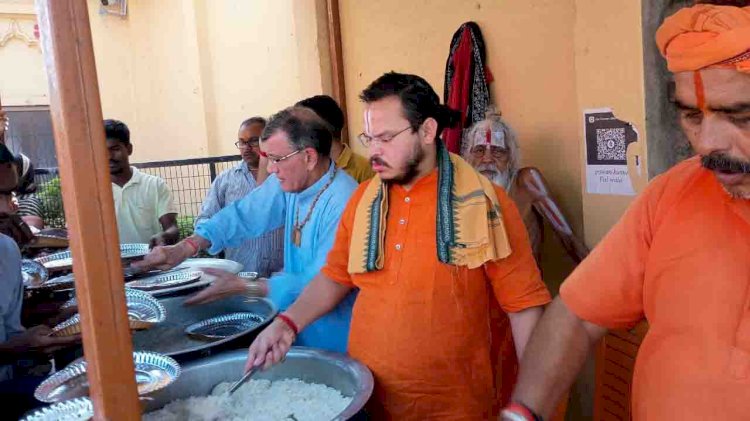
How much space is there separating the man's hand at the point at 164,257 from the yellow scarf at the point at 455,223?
1.33m

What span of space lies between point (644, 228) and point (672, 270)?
0.36ft

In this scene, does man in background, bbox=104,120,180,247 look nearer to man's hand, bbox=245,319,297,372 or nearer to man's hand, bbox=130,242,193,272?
man's hand, bbox=130,242,193,272

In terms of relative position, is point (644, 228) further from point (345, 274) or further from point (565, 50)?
point (565, 50)

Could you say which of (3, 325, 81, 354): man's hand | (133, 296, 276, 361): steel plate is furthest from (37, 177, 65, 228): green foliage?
(3, 325, 81, 354): man's hand

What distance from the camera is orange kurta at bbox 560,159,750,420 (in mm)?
1198

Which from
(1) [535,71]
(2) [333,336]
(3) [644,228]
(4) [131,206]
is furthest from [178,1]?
(3) [644,228]

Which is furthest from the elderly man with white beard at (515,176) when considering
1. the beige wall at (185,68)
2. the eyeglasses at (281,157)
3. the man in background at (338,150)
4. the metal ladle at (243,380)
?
the beige wall at (185,68)

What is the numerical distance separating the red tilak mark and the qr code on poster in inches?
63.8

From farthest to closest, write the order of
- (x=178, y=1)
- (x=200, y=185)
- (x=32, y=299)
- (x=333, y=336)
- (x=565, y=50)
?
(x=178, y=1), (x=200, y=185), (x=565, y=50), (x=32, y=299), (x=333, y=336)

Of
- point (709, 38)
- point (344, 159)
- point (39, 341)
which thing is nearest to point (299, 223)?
point (39, 341)

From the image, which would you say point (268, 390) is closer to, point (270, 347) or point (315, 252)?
point (270, 347)

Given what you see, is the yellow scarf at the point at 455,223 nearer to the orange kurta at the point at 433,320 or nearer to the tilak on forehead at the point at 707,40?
the orange kurta at the point at 433,320

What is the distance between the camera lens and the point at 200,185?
834cm

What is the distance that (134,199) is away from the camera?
16.0ft
